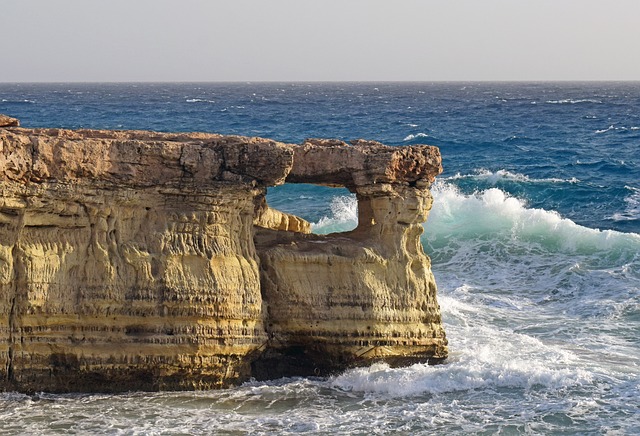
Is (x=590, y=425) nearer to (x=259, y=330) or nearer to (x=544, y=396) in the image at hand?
(x=544, y=396)

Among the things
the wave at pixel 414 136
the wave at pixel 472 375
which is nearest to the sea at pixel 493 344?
the wave at pixel 472 375

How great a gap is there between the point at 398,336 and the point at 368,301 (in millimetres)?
608

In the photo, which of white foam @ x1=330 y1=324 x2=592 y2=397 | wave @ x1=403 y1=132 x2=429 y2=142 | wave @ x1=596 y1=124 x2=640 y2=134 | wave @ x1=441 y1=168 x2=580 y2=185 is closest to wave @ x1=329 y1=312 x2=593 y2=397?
white foam @ x1=330 y1=324 x2=592 y2=397

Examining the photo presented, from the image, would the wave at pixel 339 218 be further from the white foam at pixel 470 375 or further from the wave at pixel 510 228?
the white foam at pixel 470 375

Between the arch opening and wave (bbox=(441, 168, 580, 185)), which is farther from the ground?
wave (bbox=(441, 168, 580, 185))

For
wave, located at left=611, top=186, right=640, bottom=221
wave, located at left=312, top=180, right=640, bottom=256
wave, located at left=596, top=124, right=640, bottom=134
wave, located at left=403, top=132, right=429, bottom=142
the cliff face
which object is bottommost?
wave, located at left=611, top=186, right=640, bottom=221

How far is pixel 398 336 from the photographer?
468 inches

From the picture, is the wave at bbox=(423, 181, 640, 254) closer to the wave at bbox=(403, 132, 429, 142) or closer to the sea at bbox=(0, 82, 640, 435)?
the sea at bbox=(0, 82, 640, 435)

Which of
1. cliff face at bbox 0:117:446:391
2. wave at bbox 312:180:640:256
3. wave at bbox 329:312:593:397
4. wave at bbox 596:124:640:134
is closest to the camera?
cliff face at bbox 0:117:446:391

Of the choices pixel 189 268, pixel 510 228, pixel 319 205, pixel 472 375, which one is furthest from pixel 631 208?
pixel 189 268

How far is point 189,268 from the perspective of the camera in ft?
36.6

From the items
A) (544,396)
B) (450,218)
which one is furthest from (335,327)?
(450,218)

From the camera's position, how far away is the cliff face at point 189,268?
10.8m

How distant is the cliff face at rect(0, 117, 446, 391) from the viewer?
1079cm
